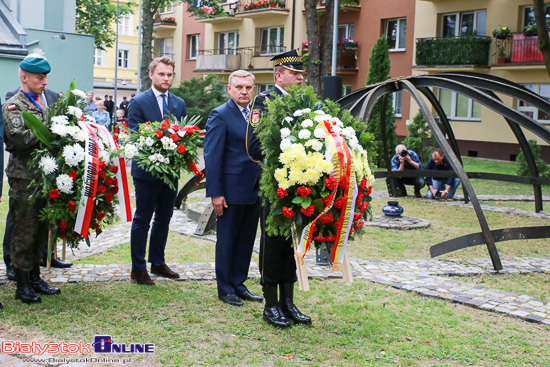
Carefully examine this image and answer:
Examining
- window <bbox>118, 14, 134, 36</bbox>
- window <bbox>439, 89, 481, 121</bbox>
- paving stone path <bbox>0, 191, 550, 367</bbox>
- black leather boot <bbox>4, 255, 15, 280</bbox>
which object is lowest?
paving stone path <bbox>0, 191, 550, 367</bbox>

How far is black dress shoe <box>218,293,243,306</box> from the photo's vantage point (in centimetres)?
565

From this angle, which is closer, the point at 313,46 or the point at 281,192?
the point at 281,192

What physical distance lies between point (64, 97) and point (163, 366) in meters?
2.56

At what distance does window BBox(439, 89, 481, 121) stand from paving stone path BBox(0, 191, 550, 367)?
20108 millimetres

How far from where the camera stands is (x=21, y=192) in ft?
17.8

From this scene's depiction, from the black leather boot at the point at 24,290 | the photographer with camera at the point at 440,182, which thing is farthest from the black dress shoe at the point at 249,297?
the photographer with camera at the point at 440,182

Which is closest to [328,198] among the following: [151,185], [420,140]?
[151,185]

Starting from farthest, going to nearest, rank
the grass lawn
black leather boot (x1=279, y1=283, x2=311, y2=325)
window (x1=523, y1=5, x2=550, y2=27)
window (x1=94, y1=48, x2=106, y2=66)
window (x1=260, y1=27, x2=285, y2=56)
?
window (x1=94, y1=48, x2=106, y2=66) < window (x1=260, y1=27, x2=285, y2=56) < window (x1=523, y1=5, x2=550, y2=27) < black leather boot (x1=279, y1=283, x2=311, y2=325) < the grass lawn

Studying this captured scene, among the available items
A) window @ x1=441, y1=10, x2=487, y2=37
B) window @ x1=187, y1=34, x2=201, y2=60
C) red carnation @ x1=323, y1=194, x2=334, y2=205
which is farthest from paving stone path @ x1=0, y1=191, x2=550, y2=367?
window @ x1=187, y1=34, x2=201, y2=60

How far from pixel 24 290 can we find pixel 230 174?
1970 mm

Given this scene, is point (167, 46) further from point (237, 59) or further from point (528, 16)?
point (528, 16)

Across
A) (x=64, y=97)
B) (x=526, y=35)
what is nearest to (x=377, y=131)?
(x=526, y=35)

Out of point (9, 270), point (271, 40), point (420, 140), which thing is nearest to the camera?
point (9, 270)

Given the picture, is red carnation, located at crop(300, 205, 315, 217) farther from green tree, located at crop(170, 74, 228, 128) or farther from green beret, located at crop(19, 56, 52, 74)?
green tree, located at crop(170, 74, 228, 128)
